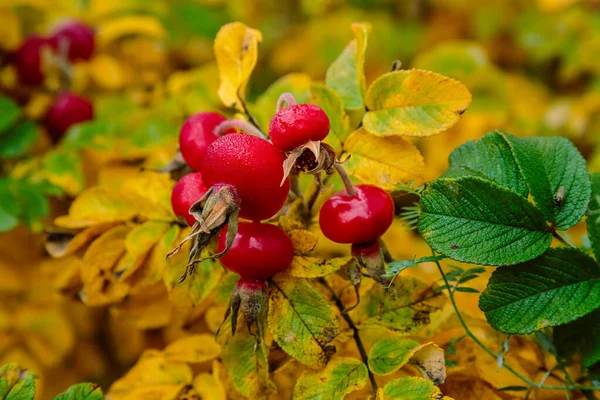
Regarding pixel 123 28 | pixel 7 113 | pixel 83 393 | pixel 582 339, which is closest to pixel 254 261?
pixel 83 393

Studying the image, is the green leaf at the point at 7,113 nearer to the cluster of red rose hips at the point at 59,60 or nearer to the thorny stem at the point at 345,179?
the cluster of red rose hips at the point at 59,60

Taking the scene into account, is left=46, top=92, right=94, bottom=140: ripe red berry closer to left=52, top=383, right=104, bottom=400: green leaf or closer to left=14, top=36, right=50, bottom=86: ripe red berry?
left=14, top=36, right=50, bottom=86: ripe red berry

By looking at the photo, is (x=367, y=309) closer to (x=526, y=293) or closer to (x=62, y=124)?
(x=526, y=293)

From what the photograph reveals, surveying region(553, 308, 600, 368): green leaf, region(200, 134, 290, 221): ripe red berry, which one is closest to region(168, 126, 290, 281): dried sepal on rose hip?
region(200, 134, 290, 221): ripe red berry

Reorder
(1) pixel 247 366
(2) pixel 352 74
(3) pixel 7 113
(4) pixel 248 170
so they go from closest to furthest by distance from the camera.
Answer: (4) pixel 248 170 < (1) pixel 247 366 < (2) pixel 352 74 < (3) pixel 7 113

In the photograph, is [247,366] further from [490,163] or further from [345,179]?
[490,163]

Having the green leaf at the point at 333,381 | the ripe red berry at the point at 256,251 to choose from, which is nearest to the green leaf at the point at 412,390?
the green leaf at the point at 333,381

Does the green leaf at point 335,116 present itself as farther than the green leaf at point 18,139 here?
No
